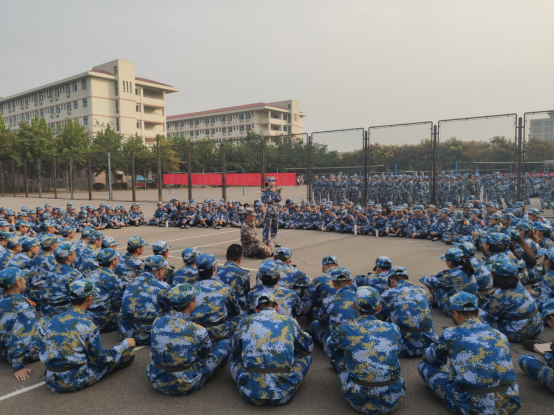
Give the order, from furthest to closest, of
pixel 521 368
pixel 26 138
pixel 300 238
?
pixel 26 138 < pixel 300 238 < pixel 521 368

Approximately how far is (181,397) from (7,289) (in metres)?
2.56

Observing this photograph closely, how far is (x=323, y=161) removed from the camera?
74.5 feet

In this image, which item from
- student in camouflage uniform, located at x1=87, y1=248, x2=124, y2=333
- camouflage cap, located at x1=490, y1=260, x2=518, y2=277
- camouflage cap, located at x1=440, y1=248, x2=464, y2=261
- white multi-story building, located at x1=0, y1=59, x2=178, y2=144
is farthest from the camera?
white multi-story building, located at x1=0, y1=59, x2=178, y2=144

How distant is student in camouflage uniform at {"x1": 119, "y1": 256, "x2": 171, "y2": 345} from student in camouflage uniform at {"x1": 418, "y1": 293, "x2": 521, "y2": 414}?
339 cm

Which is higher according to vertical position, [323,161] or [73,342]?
[323,161]

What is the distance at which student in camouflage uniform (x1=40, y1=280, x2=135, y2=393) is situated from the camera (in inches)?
153

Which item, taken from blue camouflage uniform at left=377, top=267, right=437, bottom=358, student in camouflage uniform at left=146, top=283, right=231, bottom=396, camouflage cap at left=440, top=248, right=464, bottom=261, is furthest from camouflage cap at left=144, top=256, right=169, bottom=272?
camouflage cap at left=440, top=248, right=464, bottom=261

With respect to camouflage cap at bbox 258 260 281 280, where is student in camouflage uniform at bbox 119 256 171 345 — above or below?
below

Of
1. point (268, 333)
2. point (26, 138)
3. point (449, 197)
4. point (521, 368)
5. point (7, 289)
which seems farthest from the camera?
point (26, 138)

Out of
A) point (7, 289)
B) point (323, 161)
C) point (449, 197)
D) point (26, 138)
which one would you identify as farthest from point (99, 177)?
point (7, 289)

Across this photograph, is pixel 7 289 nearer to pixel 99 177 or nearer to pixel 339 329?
pixel 339 329

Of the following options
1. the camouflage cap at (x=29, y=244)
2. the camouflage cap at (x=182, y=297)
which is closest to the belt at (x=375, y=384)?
the camouflage cap at (x=182, y=297)

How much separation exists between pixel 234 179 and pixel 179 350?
69.8ft

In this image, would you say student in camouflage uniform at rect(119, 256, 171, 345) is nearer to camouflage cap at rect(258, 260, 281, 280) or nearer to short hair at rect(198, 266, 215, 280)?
short hair at rect(198, 266, 215, 280)
